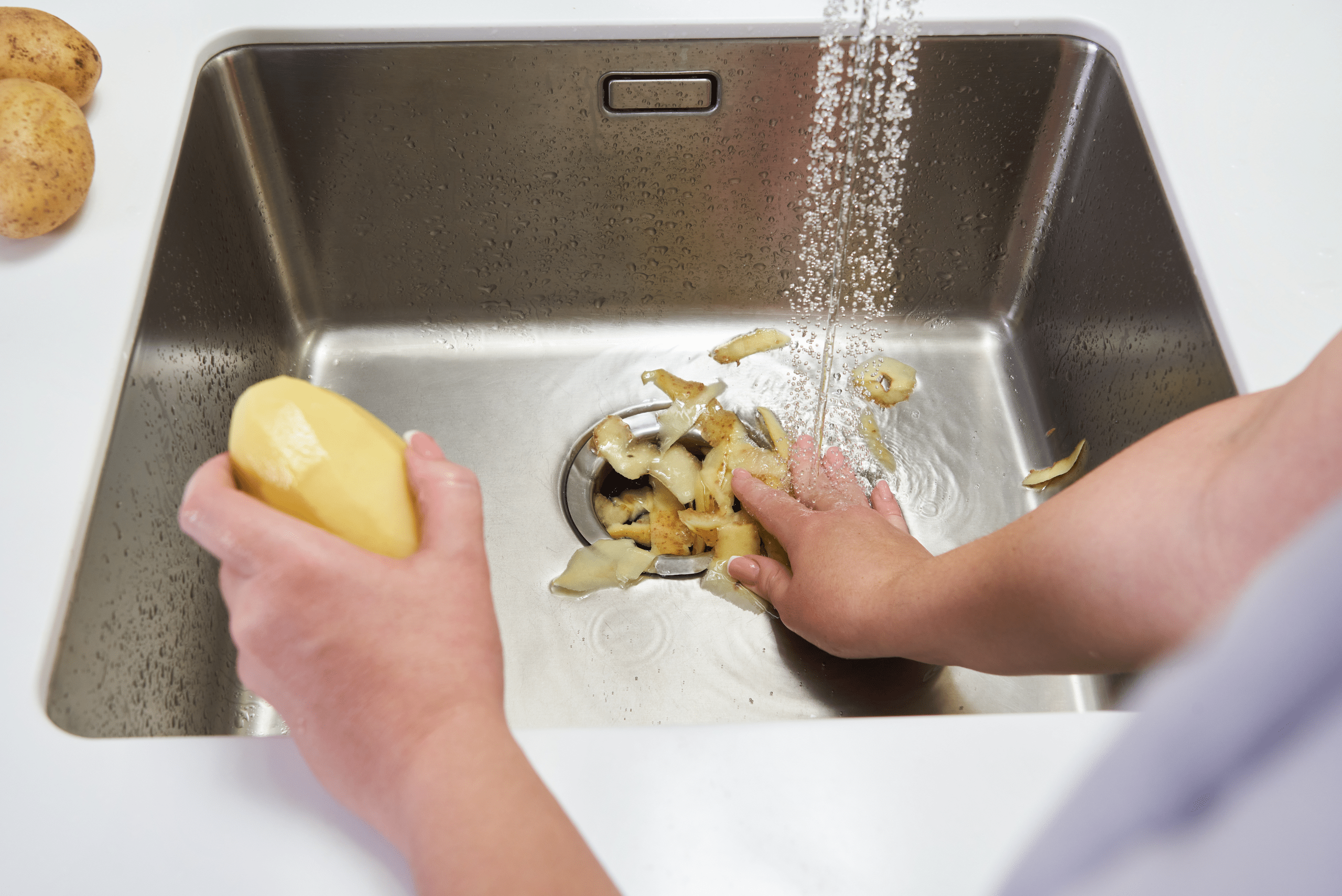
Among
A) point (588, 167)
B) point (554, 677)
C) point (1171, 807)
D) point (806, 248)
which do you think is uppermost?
point (1171, 807)

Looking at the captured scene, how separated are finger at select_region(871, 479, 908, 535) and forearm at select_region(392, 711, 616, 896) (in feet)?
1.57

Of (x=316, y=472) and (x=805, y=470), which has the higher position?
(x=316, y=472)

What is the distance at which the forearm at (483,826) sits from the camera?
0.32m

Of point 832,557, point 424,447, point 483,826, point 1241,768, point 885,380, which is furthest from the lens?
point 885,380

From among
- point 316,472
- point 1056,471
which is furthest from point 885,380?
point 316,472

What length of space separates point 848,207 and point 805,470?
24cm

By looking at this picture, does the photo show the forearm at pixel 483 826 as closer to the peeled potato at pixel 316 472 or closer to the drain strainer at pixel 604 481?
the peeled potato at pixel 316 472

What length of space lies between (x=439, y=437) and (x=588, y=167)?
0.91 feet

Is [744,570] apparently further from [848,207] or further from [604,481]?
[848,207]

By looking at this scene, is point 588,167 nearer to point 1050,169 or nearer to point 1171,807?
point 1050,169

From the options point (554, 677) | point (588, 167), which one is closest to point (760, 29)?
A: point (588, 167)

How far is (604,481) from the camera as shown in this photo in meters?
0.84

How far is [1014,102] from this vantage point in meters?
0.76

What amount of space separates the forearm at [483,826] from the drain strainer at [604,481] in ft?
1.43
